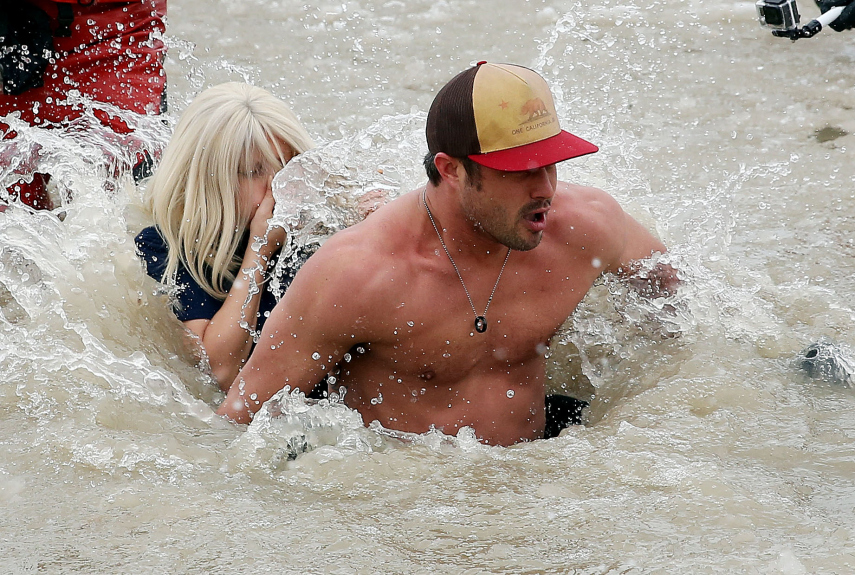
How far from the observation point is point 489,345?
8.87 ft

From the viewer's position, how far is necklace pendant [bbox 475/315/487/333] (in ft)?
8.67

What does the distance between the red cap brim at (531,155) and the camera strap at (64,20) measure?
2.51m

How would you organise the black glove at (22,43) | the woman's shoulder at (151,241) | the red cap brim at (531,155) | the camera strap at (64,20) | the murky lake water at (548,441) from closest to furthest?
the murky lake water at (548,441) < the red cap brim at (531,155) < the woman's shoulder at (151,241) < the black glove at (22,43) < the camera strap at (64,20)

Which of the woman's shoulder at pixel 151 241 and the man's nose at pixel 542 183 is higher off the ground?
the man's nose at pixel 542 183

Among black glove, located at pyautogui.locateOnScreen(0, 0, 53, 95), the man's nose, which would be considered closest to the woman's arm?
the man's nose

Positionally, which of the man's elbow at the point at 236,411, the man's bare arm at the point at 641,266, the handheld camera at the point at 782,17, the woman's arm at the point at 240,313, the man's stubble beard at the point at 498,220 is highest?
the handheld camera at the point at 782,17

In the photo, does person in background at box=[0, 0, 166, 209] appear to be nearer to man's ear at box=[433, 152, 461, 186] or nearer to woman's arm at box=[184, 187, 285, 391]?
woman's arm at box=[184, 187, 285, 391]

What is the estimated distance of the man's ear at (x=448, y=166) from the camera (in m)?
2.46

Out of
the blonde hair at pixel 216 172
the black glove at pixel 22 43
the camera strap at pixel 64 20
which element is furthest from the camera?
the camera strap at pixel 64 20

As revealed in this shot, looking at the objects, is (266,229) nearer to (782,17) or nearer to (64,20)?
(64,20)

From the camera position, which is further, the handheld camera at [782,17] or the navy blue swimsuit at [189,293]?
the handheld camera at [782,17]

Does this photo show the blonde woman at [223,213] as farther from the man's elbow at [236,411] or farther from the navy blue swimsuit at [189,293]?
the man's elbow at [236,411]

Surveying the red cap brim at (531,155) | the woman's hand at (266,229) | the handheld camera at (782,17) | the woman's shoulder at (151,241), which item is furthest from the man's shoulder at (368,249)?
the handheld camera at (782,17)

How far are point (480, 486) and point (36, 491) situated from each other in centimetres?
106
